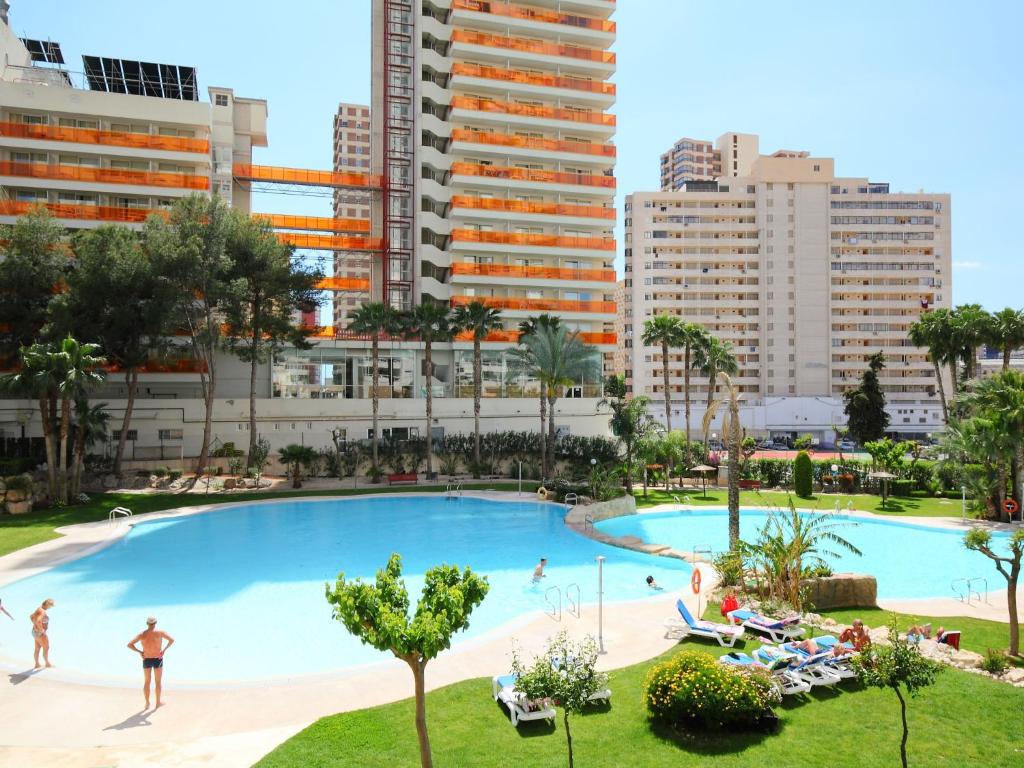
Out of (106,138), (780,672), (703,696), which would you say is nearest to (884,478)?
(780,672)

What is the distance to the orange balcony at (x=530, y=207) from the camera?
49.9m

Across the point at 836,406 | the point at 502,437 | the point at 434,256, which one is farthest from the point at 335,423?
the point at 836,406

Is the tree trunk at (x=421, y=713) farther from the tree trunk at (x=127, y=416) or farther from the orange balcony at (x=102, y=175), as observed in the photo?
the orange balcony at (x=102, y=175)

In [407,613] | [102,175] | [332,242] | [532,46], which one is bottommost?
[407,613]

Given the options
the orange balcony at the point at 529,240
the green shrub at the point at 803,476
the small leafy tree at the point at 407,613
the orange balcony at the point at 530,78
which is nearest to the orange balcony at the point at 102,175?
the orange balcony at the point at 529,240

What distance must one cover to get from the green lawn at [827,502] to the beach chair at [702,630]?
53.2 ft

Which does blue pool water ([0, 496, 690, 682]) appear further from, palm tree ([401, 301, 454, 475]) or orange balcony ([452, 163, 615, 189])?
orange balcony ([452, 163, 615, 189])

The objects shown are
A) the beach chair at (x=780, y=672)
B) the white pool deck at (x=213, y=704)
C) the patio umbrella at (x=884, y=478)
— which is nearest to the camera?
the white pool deck at (x=213, y=704)

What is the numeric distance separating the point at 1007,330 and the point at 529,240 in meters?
32.9

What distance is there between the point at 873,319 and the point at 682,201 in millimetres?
29041

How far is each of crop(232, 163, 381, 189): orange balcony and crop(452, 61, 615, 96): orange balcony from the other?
10554mm

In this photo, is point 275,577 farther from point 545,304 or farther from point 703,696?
point 545,304

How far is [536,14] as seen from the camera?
174 ft

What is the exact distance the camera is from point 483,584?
7.76m
